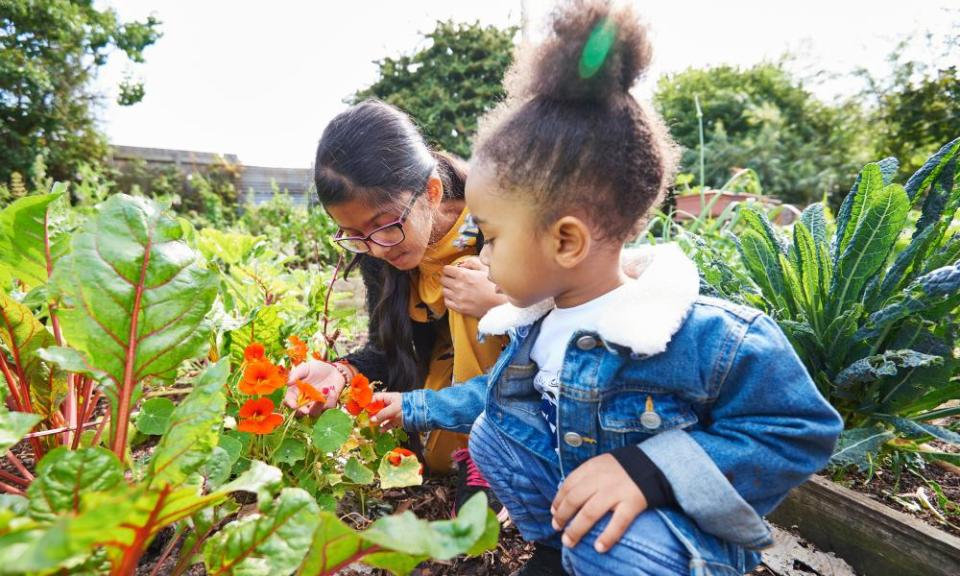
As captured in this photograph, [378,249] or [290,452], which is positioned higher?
[378,249]

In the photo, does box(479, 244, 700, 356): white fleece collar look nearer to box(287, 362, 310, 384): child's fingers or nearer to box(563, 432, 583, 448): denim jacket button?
box(563, 432, 583, 448): denim jacket button

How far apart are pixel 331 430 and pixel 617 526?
717mm

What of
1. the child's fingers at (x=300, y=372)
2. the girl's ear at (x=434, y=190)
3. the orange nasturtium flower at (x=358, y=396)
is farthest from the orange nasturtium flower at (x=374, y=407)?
the girl's ear at (x=434, y=190)

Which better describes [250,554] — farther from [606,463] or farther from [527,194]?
[527,194]

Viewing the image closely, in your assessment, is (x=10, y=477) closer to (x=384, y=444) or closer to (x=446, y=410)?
(x=384, y=444)

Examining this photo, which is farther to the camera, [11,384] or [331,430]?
[331,430]

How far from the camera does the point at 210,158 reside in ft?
36.9

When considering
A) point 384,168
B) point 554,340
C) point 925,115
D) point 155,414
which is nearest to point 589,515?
point 554,340

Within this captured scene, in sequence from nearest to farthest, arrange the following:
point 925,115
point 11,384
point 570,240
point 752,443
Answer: point 752,443
point 570,240
point 11,384
point 925,115

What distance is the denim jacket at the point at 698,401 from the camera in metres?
0.81

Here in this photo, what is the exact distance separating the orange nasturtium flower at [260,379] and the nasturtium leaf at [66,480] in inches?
19.5

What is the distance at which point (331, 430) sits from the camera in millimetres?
1274

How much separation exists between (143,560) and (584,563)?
982mm

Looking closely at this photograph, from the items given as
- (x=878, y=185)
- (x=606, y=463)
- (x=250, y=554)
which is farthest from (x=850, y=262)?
(x=250, y=554)
